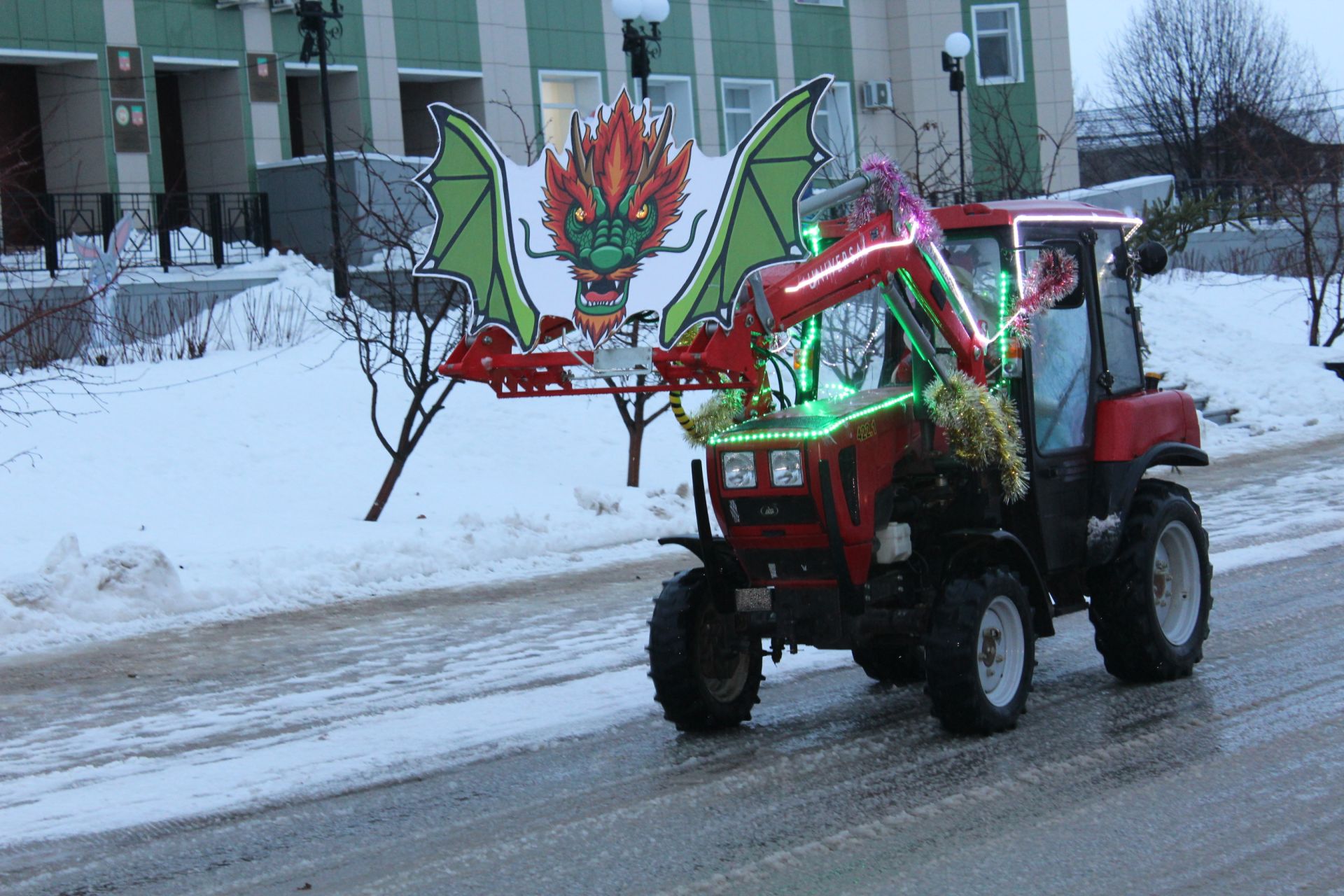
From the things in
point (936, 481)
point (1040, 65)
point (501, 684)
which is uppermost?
point (1040, 65)

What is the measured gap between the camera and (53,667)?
9.88 m

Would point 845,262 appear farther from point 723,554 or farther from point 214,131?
point 214,131

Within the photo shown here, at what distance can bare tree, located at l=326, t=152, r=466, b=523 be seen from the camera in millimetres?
14789

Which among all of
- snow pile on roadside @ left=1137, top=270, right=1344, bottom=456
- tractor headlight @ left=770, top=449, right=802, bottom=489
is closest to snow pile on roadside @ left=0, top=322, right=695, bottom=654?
tractor headlight @ left=770, top=449, right=802, bottom=489

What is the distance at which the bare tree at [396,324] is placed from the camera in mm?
14789

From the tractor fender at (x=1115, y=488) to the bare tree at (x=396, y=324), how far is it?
140 inches

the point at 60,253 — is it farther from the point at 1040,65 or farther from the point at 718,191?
the point at 1040,65

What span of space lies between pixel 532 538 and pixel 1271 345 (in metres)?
16.9

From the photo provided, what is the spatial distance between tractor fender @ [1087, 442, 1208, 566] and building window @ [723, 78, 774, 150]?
1058 inches

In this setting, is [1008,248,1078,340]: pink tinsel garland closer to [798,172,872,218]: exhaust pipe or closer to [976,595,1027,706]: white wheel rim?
[798,172,872,218]: exhaust pipe

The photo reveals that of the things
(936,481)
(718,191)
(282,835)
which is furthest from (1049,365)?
(282,835)

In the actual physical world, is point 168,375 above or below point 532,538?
above

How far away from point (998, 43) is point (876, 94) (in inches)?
163

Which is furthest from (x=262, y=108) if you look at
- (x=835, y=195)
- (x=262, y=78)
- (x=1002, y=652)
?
(x=1002, y=652)
